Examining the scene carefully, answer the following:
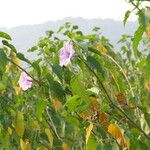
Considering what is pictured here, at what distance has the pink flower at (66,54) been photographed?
5.15 ft

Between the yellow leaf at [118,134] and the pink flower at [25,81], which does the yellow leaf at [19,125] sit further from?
Answer: the yellow leaf at [118,134]

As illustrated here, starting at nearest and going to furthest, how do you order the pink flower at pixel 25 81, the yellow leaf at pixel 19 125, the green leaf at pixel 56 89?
1. the green leaf at pixel 56 89
2. the pink flower at pixel 25 81
3. the yellow leaf at pixel 19 125

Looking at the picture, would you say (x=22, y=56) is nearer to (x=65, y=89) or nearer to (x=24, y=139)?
(x=65, y=89)

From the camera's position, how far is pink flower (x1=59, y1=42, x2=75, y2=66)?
157 centimetres

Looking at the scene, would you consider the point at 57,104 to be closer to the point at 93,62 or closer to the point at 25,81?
the point at 25,81

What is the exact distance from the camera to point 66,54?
65.2 inches

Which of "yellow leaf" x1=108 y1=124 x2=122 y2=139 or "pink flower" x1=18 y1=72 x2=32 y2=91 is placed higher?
"pink flower" x1=18 y1=72 x2=32 y2=91

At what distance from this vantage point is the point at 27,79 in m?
1.95

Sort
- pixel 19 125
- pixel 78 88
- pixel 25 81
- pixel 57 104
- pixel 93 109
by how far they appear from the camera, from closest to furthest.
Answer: pixel 78 88 → pixel 93 109 → pixel 57 104 → pixel 25 81 → pixel 19 125

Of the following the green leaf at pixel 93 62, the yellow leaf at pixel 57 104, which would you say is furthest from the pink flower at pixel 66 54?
the yellow leaf at pixel 57 104

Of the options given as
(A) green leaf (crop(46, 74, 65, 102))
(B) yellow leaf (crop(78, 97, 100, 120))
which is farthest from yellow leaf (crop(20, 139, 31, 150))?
(B) yellow leaf (crop(78, 97, 100, 120))

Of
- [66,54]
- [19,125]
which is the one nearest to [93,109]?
[66,54]

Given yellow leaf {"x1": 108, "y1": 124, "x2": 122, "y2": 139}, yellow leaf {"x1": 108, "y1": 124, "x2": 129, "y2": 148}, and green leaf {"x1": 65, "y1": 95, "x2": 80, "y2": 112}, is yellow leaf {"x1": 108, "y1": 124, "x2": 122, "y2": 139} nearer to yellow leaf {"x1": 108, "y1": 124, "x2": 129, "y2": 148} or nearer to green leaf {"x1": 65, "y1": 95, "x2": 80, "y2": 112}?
yellow leaf {"x1": 108, "y1": 124, "x2": 129, "y2": 148}

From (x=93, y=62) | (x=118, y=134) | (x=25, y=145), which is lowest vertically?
(x=118, y=134)
